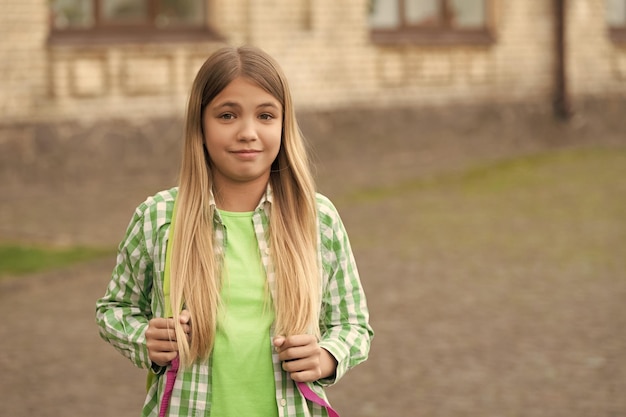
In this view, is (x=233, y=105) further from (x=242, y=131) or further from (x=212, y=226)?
(x=212, y=226)

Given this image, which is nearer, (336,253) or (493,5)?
(336,253)

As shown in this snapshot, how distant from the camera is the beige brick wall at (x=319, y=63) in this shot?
561 inches

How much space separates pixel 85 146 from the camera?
1447 cm

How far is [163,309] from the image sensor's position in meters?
2.67

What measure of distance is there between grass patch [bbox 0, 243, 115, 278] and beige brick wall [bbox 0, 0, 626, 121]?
4.19 metres

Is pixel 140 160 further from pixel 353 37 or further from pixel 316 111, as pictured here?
pixel 353 37

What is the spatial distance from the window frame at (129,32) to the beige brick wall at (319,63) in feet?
0.37

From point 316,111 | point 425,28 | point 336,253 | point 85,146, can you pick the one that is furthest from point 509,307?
point 425,28

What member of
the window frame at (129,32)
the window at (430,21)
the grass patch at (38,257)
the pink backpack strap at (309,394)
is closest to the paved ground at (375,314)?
the grass patch at (38,257)

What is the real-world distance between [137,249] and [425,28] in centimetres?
1615

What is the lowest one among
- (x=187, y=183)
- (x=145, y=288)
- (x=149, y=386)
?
(x=149, y=386)

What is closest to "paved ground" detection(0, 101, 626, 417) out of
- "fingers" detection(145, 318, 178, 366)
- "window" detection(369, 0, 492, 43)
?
"window" detection(369, 0, 492, 43)

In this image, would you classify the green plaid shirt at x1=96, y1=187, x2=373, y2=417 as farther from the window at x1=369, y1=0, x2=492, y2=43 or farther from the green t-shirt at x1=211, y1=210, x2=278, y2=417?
the window at x1=369, y1=0, x2=492, y2=43

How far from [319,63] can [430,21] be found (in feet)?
8.05
